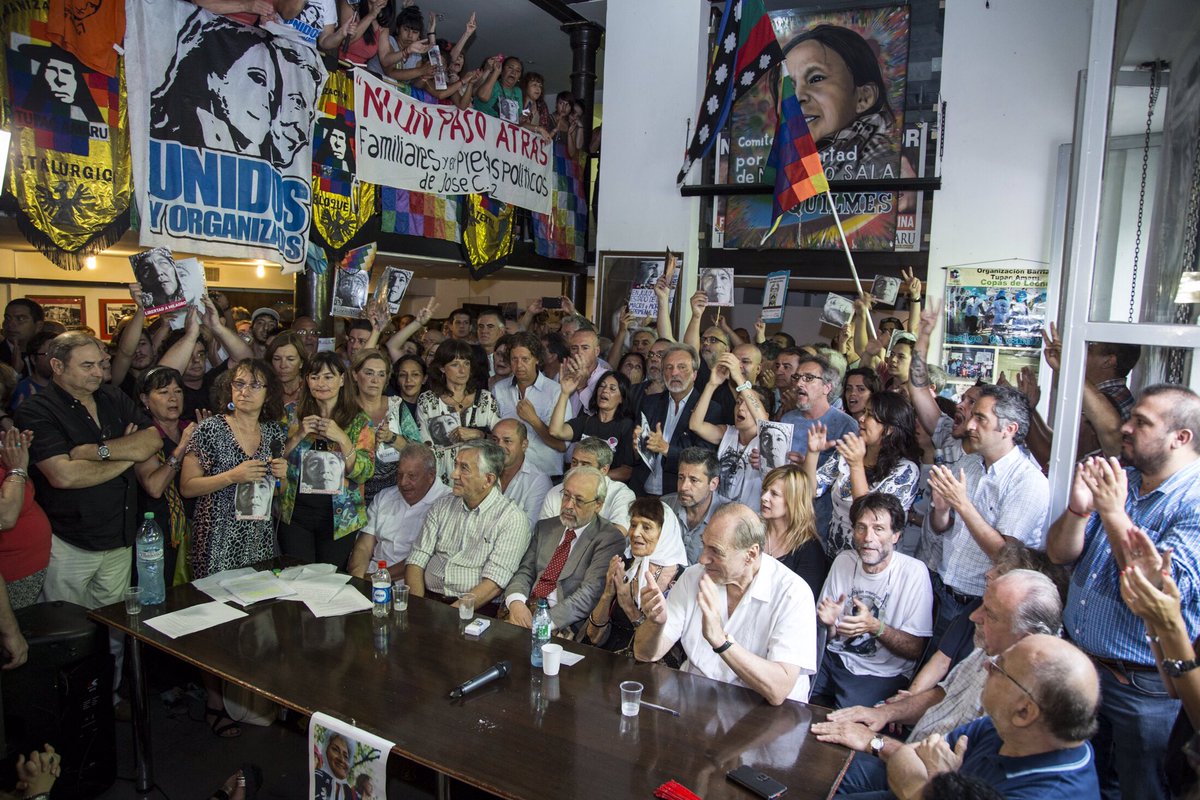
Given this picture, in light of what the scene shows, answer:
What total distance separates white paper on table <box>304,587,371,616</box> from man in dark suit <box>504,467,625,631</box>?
28.0 inches

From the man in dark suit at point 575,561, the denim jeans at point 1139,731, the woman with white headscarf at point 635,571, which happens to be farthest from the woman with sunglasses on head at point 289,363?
the denim jeans at point 1139,731

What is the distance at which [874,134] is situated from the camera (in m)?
7.89

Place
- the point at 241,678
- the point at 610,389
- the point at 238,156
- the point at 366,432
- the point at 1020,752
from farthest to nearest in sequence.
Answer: the point at 238,156 < the point at 610,389 < the point at 366,432 < the point at 241,678 < the point at 1020,752

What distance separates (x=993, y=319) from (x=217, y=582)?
22.3 feet

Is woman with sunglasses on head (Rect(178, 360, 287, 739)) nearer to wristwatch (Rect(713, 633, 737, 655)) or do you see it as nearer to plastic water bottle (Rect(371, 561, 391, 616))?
plastic water bottle (Rect(371, 561, 391, 616))

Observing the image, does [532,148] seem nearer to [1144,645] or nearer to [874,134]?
[874,134]

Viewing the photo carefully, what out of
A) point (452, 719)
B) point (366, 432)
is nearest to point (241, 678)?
point (452, 719)

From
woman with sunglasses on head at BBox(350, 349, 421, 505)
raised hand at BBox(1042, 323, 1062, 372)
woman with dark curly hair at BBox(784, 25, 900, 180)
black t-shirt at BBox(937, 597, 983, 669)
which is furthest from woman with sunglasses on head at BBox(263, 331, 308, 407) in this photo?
woman with dark curly hair at BBox(784, 25, 900, 180)

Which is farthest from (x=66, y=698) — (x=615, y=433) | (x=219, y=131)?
(x=219, y=131)

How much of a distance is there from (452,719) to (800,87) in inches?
299

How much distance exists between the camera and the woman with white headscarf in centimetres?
343

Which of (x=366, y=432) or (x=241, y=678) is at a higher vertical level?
(x=366, y=432)

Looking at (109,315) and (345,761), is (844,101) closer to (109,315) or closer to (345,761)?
(345,761)

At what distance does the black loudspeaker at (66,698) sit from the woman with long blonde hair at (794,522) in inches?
120
